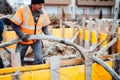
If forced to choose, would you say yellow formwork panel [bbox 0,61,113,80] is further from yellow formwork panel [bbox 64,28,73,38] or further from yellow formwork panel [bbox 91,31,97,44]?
yellow formwork panel [bbox 64,28,73,38]

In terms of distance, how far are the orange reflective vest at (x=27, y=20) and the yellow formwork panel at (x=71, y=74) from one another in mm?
1380

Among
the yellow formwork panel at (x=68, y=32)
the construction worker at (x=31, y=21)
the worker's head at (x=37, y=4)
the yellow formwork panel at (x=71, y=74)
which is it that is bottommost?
the yellow formwork panel at (x=68, y=32)

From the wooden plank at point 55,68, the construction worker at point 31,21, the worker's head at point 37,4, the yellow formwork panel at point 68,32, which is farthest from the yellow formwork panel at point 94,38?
the wooden plank at point 55,68

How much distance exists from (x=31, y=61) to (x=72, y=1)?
52.9ft

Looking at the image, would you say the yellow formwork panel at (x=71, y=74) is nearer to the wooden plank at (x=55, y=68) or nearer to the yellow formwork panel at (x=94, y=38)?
the wooden plank at (x=55, y=68)

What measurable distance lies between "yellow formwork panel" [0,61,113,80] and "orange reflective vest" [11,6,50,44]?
138 centimetres

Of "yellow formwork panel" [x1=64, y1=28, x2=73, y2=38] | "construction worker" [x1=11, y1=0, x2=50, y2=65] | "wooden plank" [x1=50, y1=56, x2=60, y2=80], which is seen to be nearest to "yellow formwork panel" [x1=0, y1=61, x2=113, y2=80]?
"wooden plank" [x1=50, y1=56, x2=60, y2=80]

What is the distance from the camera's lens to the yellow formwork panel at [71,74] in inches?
153

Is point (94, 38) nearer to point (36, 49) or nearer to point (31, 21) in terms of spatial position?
point (36, 49)

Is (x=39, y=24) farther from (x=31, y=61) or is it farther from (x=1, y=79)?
(x=31, y=61)

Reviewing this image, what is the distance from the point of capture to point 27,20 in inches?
199

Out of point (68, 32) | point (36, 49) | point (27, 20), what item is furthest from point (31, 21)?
point (68, 32)

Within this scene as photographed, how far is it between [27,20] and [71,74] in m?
1.55

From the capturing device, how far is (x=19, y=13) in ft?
16.3
